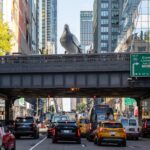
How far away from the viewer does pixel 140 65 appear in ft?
173

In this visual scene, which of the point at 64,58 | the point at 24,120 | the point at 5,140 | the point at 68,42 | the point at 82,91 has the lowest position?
the point at 24,120

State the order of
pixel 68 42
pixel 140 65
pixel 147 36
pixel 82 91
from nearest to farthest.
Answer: pixel 140 65
pixel 82 91
pixel 68 42
pixel 147 36

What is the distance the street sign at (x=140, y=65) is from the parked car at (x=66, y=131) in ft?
51.7

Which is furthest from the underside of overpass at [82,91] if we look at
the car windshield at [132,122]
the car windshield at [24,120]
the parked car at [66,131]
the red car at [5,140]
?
the red car at [5,140]

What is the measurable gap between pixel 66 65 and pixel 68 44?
141 feet

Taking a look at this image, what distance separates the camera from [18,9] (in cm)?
11075

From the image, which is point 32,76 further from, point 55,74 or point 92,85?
point 92,85

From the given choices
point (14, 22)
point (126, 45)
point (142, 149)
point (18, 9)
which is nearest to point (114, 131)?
point (142, 149)

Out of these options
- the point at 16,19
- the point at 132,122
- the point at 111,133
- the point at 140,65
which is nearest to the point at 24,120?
the point at 132,122

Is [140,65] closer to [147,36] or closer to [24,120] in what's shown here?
[24,120]

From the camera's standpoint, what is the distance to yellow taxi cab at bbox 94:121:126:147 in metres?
34.4

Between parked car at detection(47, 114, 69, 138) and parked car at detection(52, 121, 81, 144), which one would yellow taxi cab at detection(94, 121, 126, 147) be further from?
parked car at detection(47, 114, 69, 138)

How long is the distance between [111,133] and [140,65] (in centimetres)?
1922

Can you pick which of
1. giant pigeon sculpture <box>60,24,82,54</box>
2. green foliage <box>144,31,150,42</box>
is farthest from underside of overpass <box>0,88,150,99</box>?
green foliage <box>144,31,150,42</box>
